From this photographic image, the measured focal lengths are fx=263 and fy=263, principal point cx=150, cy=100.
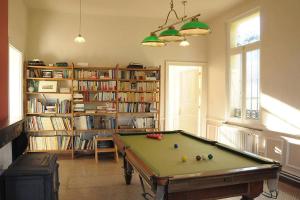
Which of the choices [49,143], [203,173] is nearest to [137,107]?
[49,143]

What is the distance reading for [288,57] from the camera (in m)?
4.26

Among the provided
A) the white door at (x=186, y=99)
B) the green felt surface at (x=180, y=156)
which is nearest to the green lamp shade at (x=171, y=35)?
the green felt surface at (x=180, y=156)

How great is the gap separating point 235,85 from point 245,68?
49 cm

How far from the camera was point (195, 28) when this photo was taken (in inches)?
119

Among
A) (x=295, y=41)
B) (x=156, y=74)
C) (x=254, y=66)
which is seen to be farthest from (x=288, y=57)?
(x=156, y=74)

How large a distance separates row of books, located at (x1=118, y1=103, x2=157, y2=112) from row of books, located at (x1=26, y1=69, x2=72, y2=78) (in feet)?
4.39

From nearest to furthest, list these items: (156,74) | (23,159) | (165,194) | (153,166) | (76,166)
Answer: (165,194), (153,166), (23,159), (76,166), (156,74)

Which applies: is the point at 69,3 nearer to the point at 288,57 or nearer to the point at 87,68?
the point at 87,68

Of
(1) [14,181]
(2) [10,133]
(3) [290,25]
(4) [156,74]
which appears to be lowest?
(1) [14,181]

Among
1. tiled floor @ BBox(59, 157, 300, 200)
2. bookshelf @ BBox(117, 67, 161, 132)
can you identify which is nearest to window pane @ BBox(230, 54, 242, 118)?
bookshelf @ BBox(117, 67, 161, 132)

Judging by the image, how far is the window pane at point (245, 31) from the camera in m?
5.18

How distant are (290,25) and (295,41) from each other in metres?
0.29

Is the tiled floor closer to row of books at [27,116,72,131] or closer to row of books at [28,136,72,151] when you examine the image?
row of books at [28,136,72,151]

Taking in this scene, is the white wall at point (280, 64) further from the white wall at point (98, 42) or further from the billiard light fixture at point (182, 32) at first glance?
the white wall at point (98, 42)
